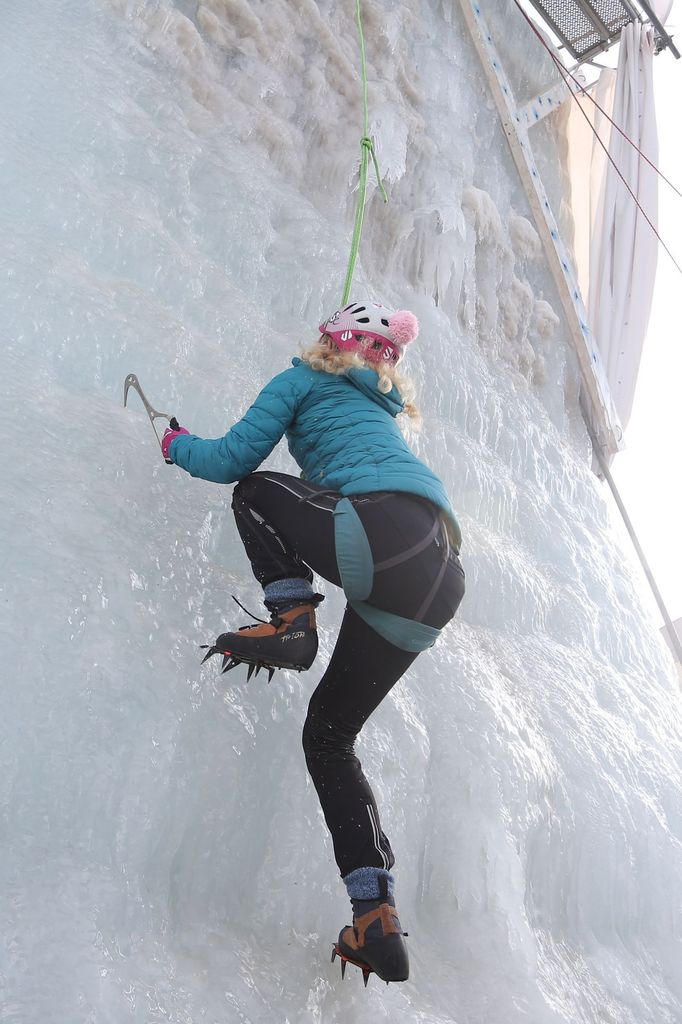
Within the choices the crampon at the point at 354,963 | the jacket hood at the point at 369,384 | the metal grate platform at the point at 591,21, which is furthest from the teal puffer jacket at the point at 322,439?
the metal grate platform at the point at 591,21

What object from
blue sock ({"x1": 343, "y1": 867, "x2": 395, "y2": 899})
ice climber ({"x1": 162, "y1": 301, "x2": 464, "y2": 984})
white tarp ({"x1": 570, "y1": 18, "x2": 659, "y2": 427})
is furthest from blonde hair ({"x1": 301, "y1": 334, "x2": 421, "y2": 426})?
white tarp ({"x1": 570, "y1": 18, "x2": 659, "y2": 427})

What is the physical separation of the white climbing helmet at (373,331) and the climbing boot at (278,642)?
0.42 metres

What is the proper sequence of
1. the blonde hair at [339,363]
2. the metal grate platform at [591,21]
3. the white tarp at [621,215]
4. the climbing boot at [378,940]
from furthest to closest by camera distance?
the metal grate platform at [591,21], the white tarp at [621,215], the blonde hair at [339,363], the climbing boot at [378,940]

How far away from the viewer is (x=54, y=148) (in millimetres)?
2008

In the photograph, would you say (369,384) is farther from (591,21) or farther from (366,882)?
(591,21)

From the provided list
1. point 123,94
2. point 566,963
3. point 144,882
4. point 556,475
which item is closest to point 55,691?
point 144,882

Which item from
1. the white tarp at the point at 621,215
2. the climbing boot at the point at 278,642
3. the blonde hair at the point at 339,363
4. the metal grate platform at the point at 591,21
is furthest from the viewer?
the metal grate platform at the point at 591,21

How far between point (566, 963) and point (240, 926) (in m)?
0.79

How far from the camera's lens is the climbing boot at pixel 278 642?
48.9 inches

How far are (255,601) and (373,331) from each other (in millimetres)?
507

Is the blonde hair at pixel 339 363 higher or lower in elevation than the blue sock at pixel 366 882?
higher

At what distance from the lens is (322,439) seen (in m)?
1.38

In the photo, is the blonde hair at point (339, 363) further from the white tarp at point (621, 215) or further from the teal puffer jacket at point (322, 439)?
the white tarp at point (621, 215)

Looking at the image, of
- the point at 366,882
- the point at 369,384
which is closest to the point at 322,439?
the point at 369,384
